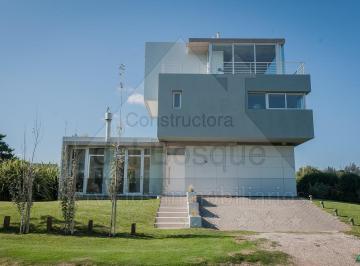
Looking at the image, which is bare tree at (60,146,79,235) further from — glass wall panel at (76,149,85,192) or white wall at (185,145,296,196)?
white wall at (185,145,296,196)

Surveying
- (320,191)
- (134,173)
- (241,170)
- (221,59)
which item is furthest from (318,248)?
(320,191)

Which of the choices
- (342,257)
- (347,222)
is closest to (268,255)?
(342,257)

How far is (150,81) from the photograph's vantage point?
2831 cm

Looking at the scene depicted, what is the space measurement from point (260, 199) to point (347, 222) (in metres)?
6.00

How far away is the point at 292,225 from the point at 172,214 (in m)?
5.69

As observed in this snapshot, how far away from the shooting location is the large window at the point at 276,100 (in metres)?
25.1

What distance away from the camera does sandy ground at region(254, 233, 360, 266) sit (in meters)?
10.9

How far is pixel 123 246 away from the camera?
1193 cm

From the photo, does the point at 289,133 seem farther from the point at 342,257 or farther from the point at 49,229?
the point at 49,229

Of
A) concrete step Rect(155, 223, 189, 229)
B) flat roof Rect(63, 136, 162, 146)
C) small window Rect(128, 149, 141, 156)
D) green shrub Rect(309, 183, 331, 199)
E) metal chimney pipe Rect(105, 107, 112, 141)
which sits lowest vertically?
concrete step Rect(155, 223, 189, 229)

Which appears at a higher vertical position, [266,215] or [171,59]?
[171,59]

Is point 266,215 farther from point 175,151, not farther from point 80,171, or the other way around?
point 80,171

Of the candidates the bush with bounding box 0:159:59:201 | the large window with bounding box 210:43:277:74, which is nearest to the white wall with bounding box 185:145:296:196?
the large window with bounding box 210:43:277:74

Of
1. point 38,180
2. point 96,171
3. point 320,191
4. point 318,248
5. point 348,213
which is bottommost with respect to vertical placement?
point 318,248
